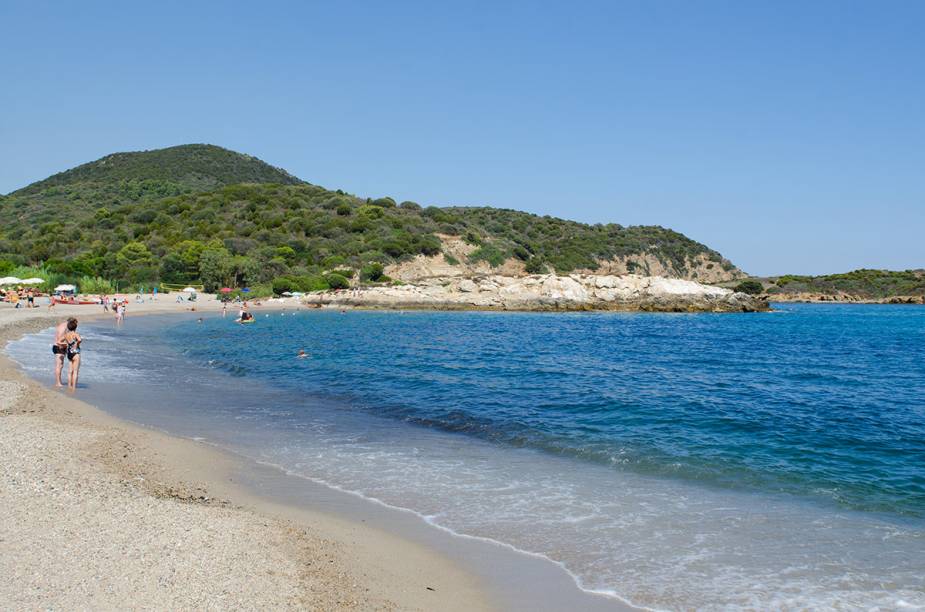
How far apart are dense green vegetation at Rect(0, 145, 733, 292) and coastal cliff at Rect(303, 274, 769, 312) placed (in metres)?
8.22

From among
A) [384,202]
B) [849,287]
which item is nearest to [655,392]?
[384,202]

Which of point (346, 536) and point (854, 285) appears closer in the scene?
point (346, 536)

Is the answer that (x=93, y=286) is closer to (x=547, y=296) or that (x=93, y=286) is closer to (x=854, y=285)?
(x=547, y=296)

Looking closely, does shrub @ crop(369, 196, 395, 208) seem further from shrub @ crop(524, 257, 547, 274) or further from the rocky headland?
the rocky headland

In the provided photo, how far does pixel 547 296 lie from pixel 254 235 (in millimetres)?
37321

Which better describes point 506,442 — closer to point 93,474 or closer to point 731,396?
point 93,474

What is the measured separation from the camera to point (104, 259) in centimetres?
6481

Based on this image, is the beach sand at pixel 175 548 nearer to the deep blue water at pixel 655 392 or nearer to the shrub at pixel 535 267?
the deep blue water at pixel 655 392

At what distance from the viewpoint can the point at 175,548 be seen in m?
5.91

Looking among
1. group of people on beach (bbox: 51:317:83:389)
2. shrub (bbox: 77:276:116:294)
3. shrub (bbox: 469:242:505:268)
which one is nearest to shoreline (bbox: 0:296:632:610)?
group of people on beach (bbox: 51:317:83:389)

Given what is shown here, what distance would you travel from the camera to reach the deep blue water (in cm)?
1089

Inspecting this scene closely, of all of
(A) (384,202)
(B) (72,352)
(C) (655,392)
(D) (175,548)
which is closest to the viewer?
(D) (175,548)

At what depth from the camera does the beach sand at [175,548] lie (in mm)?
5043

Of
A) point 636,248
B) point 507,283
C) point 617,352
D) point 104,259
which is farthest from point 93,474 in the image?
point 636,248
